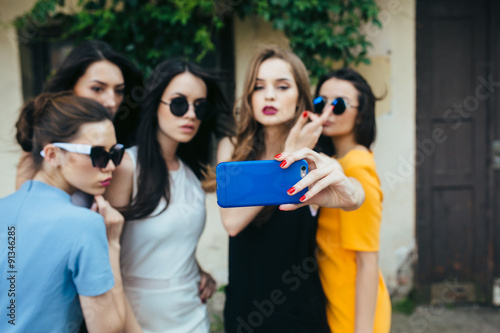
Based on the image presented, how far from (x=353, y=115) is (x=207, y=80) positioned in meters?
0.76

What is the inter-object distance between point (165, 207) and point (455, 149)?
319cm

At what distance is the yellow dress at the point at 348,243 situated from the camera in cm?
157

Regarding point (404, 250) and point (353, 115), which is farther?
point (404, 250)

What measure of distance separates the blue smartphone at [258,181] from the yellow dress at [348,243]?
43 centimetres

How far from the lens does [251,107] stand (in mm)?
1726

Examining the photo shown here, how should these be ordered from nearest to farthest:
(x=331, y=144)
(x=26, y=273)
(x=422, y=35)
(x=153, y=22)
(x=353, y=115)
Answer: (x=26, y=273) → (x=353, y=115) → (x=331, y=144) → (x=153, y=22) → (x=422, y=35)

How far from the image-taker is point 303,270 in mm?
1647

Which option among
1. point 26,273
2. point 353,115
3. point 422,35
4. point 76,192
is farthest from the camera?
point 422,35

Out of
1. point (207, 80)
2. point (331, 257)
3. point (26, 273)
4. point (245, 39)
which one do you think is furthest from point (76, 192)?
point (245, 39)

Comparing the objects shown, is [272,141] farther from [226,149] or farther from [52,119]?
[52,119]

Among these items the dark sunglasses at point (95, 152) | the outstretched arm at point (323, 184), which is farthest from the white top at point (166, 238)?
the outstretched arm at point (323, 184)

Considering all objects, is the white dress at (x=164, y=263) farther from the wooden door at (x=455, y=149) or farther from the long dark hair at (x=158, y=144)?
the wooden door at (x=455, y=149)

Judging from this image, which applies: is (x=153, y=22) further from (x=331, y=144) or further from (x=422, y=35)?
(x=422, y=35)

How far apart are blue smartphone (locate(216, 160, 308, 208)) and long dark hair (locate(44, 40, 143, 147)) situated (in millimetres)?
1043
